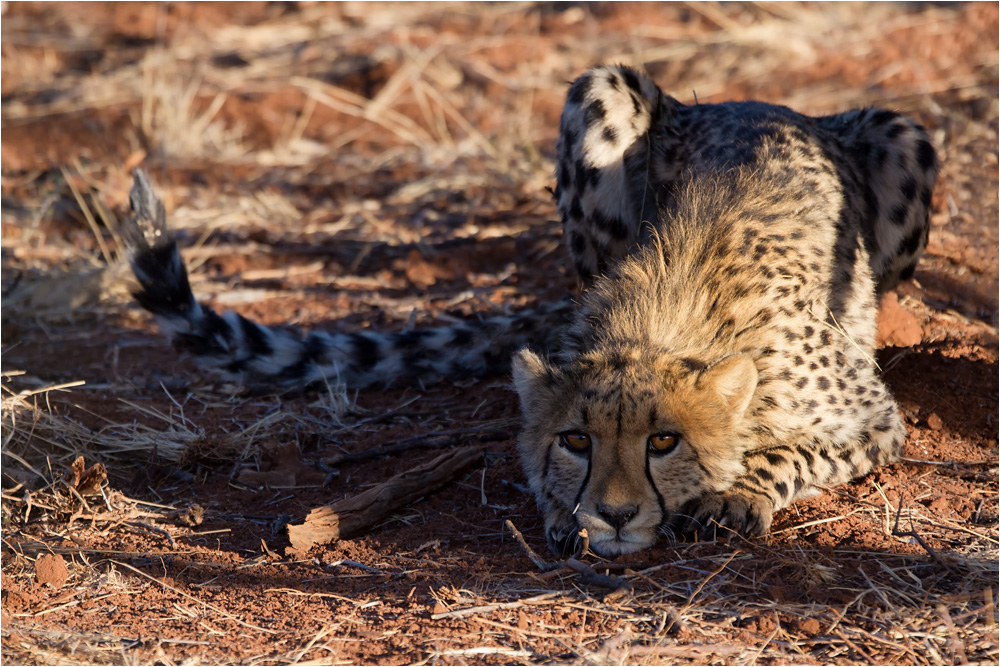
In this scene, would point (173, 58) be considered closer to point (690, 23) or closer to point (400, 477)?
point (690, 23)

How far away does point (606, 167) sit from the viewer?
4359mm

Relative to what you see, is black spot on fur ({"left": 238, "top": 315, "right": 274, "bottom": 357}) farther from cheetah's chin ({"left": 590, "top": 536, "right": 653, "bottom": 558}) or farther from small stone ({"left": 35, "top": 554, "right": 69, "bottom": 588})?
cheetah's chin ({"left": 590, "top": 536, "right": 653, "bottom": 558})

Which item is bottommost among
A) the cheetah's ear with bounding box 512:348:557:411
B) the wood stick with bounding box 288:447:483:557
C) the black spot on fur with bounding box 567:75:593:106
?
the wood stick with bounding box 288:447:483:557

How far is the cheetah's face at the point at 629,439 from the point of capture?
2828mm

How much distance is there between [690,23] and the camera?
10367mm

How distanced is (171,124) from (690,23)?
543cm

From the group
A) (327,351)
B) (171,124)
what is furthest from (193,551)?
(171,124)

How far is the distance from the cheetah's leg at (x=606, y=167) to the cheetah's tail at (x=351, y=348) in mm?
321

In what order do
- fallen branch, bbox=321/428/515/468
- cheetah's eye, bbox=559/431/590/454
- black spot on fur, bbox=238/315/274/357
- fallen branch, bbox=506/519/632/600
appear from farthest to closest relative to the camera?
black spot on fur, bbox=238/315/274/357
fallen branch, bbox=321/428/515/468
cheetah's eye, bbox=559/431/590/454
fallen branch, bbox=506/519/632/600

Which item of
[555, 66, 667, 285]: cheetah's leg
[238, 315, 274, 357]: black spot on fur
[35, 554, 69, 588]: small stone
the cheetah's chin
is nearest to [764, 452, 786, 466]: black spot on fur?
the cheetah's chin

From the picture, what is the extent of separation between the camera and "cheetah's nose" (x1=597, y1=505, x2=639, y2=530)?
2764 mm

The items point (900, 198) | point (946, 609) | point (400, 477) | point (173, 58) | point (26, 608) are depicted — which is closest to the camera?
point (946, 609)

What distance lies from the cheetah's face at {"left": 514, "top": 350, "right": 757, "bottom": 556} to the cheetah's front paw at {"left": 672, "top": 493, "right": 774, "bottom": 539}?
0.14ft

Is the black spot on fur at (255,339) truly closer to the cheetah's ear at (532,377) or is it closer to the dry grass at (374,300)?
the dry grass at (374,300)
